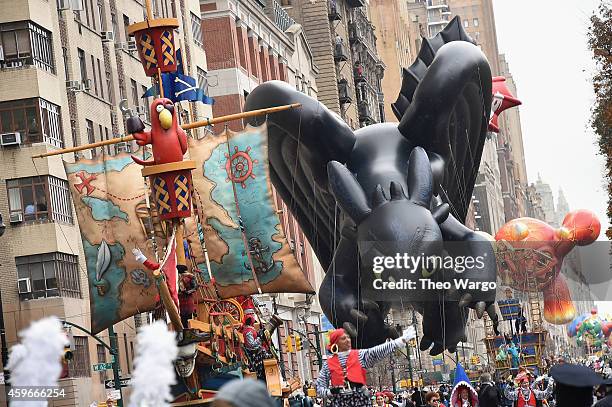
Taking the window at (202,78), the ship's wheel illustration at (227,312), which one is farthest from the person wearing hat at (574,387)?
the window at (202,78)

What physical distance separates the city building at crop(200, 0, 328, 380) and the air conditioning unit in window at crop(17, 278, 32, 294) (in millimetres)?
13092

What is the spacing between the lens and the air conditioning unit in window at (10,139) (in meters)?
40.2

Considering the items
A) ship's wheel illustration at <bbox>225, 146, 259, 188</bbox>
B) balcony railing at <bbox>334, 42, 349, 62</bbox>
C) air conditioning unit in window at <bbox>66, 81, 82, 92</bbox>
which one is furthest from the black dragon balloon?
balcony railing at <bbox>334, 42, 349, 62</bbox>

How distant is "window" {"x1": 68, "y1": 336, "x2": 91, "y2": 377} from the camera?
4019cm

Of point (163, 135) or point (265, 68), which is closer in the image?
point (163, 135)

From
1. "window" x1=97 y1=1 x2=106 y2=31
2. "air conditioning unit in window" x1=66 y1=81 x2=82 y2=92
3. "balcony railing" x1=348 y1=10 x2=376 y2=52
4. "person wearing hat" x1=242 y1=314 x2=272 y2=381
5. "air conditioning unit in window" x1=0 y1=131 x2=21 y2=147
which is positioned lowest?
"person wearing hat" x1=242 y1=314 x2=272 y2=381

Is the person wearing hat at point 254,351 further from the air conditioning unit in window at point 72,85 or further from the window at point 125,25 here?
the window at point 125,25

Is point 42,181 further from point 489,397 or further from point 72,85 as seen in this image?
point 489,397

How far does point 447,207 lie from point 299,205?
4139 millimetres

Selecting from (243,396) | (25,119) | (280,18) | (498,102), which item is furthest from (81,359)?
(243,396)

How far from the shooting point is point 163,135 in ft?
72.7

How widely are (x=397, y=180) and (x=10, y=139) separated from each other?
18104 millimetres

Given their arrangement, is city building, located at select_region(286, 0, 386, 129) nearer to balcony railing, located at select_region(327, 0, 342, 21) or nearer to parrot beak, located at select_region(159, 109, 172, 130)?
balcony railing, located at select_region(327, 0, 342, 21)

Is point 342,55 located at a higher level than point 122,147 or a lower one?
higher
